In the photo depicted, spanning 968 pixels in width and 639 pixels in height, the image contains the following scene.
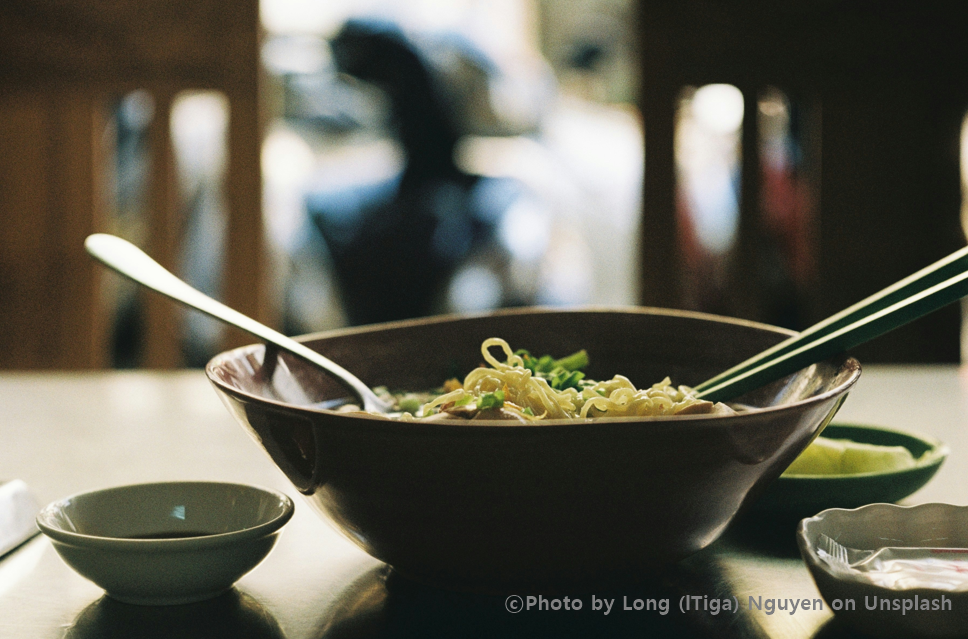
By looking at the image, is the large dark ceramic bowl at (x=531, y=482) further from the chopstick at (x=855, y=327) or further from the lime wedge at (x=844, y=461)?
the lime wedge at (x=844, y=461)

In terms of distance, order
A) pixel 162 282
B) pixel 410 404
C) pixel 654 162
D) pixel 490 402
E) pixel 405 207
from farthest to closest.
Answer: pixel 405 207 < pixel 654 162 < pixel 410 404 < pixel 162 282 < pixel 490 402

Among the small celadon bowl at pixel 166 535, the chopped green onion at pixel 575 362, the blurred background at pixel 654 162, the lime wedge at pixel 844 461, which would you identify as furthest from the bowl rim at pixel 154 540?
the blurred background at pixel 654 162

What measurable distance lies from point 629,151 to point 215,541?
4506 millimetres

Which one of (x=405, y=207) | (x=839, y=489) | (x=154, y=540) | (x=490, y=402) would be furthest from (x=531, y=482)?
(x=405, y=207)

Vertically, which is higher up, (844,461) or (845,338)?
(845,338)

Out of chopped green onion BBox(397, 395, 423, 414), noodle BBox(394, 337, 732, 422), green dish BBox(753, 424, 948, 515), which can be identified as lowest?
green dish BBox(753, 424, 948, 515)

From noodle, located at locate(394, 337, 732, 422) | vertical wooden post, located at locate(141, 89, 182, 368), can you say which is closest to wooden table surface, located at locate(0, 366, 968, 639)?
noodle, located at locate(394, 337, 732, 422)

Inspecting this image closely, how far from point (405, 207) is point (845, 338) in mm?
3799

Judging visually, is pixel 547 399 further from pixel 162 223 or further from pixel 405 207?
pixel 405 207

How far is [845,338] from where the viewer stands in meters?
0.63

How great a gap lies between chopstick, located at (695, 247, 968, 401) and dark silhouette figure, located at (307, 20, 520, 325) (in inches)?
139

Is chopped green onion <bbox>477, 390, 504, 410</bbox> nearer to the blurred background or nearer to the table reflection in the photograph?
the table reflection

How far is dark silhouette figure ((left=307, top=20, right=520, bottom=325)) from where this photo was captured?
4234 mm

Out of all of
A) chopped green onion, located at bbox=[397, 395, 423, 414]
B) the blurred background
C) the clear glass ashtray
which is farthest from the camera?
the blurred background
